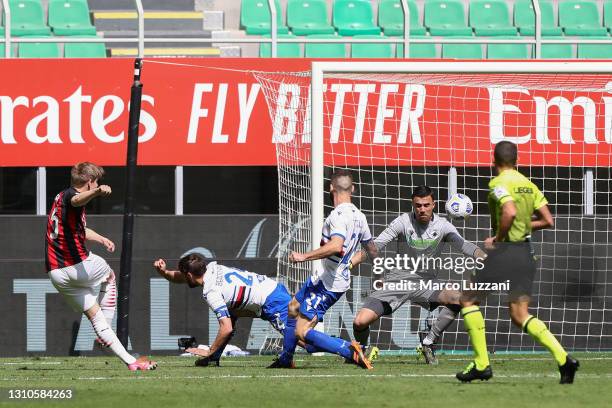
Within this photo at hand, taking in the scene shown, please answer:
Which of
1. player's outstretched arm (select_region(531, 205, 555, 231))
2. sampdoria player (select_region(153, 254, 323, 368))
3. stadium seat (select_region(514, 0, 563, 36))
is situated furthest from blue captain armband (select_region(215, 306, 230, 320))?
stadium seat (select_region(514, 0, 563, 36))

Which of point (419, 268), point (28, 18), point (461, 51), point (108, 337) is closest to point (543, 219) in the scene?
point (419, 268)

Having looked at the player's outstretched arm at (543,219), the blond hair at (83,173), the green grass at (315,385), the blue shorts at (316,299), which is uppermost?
the blond hair at (83,173)

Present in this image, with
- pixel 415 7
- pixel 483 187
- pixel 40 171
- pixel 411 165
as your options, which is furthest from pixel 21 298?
pixel 415 7

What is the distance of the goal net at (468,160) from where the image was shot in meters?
14.5

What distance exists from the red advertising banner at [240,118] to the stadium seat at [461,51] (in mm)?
1399

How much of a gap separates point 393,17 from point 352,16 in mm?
648

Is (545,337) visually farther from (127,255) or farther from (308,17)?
(308,17)

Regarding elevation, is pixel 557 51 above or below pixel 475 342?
above

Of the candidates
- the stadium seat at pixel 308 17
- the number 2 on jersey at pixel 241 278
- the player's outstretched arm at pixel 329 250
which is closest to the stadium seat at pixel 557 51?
the stadium seat at pixel 308 17

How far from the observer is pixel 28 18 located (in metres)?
19.4

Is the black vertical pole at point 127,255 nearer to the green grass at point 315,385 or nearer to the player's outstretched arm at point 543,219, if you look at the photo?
the green grass at point 315,385

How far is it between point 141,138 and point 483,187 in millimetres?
4565

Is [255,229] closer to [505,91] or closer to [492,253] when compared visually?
[505,91]

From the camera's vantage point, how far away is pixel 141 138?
652 inches
